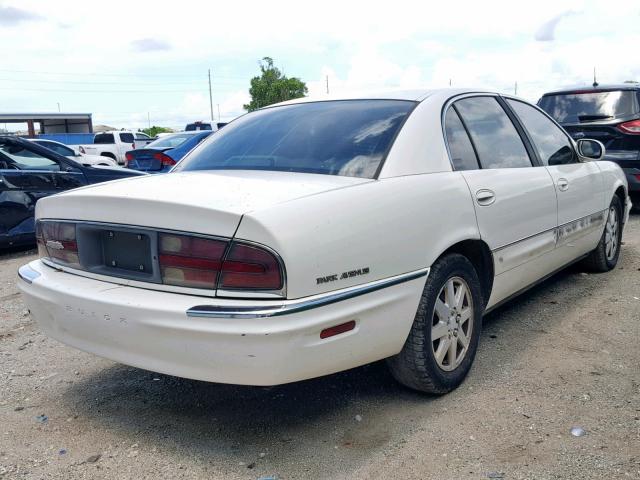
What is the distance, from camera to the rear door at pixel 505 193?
3.63 m

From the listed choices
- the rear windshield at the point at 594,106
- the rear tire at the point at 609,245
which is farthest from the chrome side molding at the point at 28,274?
the rear windshield at the point at 594,106

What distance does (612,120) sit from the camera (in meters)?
8.67

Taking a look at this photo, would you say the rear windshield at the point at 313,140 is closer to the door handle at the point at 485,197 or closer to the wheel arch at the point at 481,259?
the door handle at the point at 485,197

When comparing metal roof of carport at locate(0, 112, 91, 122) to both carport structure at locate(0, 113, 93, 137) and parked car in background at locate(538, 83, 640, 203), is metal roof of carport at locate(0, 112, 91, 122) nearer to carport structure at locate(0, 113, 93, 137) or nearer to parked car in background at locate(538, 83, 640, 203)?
carport structure at locate(0, 113, 93, 137)

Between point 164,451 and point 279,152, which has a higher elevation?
point 279,152

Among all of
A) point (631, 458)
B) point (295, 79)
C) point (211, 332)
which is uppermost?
point (295, 79)

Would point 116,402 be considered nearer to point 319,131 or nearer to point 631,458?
point 319,131

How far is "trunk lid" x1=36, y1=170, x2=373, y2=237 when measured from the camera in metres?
2.60

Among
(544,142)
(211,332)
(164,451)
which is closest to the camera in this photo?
(211,332)

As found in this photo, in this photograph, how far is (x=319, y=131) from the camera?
3486 mm

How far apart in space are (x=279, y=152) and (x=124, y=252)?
1.00 metres

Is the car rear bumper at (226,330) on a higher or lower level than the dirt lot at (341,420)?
higher

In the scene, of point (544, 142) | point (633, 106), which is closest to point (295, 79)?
point (633, 106)

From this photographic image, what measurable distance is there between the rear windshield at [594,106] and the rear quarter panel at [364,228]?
20.5 ft
